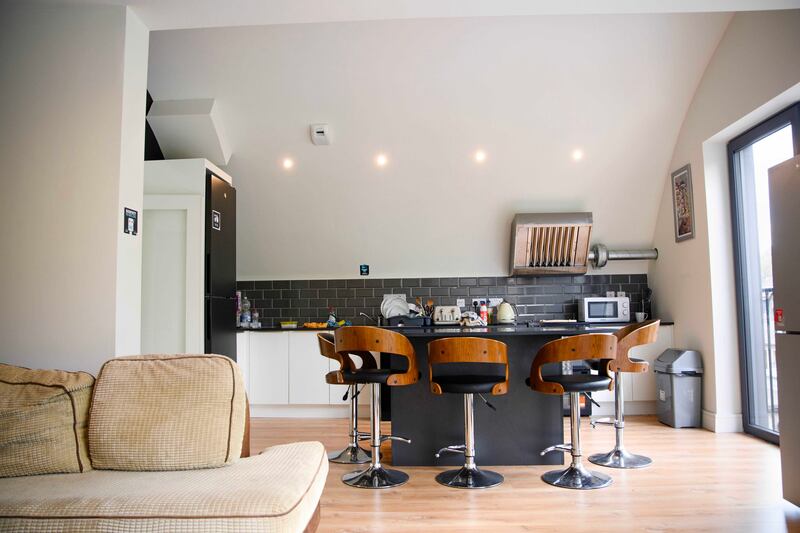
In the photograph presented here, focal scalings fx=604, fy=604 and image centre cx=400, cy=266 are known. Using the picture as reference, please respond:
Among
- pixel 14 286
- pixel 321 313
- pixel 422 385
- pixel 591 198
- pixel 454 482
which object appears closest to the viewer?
pixel 14 286

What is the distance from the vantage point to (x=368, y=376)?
12.0ft

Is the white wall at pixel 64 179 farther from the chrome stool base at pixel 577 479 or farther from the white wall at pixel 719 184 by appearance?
the white wall at pixel 719 184

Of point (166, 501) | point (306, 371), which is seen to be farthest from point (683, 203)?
point (166, 501)

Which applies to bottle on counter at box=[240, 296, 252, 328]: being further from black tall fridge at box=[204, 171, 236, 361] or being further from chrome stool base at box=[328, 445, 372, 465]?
chrome stool base at box=[328, 445, 372, 465]

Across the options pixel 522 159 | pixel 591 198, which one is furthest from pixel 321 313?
pixel 591 198

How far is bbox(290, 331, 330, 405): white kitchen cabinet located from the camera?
602cm

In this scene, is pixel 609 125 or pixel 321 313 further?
pixel 321 313

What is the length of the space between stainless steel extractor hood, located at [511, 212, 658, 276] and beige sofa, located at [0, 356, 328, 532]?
436 cm

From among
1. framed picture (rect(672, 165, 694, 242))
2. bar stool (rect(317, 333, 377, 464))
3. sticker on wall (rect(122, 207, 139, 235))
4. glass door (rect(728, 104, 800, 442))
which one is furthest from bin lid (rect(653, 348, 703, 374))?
sticker on wall (rect(122, 207, 139, 235))

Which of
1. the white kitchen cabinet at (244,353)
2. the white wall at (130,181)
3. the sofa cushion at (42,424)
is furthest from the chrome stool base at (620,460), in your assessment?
the white kitchen cabinet at (244,353)

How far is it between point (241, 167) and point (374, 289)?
1.92 m

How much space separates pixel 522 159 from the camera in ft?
19.2

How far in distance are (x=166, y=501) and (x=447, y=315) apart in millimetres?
4693

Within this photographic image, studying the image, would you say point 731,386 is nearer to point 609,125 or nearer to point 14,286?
point 609,125
